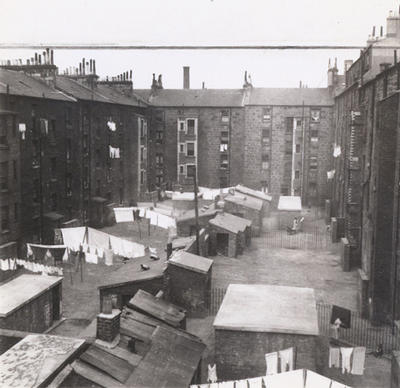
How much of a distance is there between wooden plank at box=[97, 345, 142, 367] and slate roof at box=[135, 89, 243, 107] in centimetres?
5357

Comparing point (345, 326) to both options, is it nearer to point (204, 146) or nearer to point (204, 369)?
point (204, 369)

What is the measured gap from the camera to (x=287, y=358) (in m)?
16.9

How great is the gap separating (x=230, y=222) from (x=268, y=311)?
2324 cm

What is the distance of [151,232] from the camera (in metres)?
50.1

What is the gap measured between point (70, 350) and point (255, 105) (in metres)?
53.9

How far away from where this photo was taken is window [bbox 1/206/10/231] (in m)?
35.2

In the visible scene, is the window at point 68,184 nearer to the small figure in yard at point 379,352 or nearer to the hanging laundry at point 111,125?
the hanging laundry at point 111,125

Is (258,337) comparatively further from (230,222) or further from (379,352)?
(230,222)

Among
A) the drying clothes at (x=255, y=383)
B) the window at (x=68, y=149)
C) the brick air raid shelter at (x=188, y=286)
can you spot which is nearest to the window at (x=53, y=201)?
the window at (x=68, y=149)

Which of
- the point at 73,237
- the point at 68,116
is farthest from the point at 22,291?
the point at 68,116

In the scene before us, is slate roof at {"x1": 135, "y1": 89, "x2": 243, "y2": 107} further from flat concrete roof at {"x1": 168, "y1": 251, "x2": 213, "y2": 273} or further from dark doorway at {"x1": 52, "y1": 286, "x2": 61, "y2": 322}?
dark doorway at {"x1": 52, "y1": 286, "x2": 61, "y2": 322}

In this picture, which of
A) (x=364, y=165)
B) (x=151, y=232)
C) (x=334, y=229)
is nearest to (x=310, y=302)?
(x=364, y=165)

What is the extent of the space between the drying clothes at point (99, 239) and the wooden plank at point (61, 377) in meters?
19.7

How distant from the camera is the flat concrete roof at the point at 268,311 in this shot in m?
17.8
